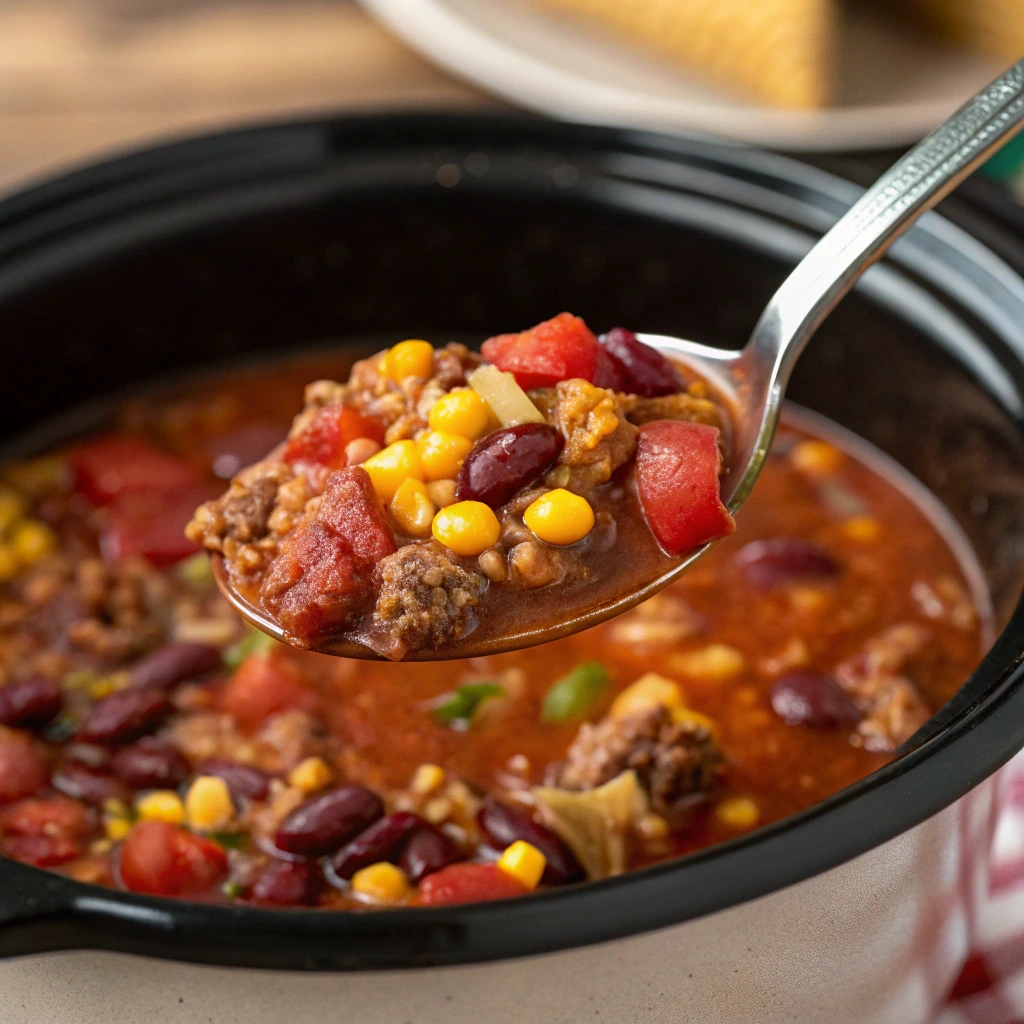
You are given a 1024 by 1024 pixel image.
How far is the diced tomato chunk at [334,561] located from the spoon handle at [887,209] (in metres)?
0.83

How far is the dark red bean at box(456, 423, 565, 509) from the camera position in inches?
85.4

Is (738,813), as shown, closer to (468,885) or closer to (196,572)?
(468,885)

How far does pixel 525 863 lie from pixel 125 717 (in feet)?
3.25

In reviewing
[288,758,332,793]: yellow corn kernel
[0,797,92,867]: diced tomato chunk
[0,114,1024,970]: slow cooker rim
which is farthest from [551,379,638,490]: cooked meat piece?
[0,797,92,867]: diced tomato chunk

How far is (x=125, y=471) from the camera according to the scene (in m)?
3.73

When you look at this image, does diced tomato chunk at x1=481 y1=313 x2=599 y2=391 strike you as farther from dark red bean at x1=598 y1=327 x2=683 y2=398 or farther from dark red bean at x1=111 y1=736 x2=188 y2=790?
dark red bean at x1=111 y1=736 x2=188 y2=790

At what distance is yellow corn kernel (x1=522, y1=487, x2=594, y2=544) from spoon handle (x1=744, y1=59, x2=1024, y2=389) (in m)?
0.56

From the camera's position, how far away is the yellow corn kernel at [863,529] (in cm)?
A: 354

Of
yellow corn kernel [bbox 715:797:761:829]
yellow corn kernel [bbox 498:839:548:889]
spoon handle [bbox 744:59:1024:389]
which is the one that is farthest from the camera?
yellow corn kernel [bbox 715:797:761:829]

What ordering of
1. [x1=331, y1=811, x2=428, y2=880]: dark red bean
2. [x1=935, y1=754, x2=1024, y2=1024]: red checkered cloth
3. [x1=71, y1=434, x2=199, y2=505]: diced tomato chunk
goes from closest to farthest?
[x1=331, y1=811, x2=428, y2=880]: dark red bean
[x1=935, y1=754, x2=1024, y2=1024]: red checkered cloth
[x1=71, y1=434, x2=199, y2=505]: diced tomato chunk

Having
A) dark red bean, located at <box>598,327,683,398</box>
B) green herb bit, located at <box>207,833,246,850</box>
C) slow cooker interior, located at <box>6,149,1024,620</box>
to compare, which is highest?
dark red bean, located at <box>598,327,683,398</box>

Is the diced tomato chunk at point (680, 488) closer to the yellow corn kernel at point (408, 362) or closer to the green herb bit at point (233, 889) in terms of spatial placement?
the yellow corn kernel at point (408, 362)

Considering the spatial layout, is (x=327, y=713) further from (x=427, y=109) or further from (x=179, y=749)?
(x=427, y=109)

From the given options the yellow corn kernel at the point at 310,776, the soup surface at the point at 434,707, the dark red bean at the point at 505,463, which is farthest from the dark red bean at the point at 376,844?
the dark red bean at the point at 505,463
